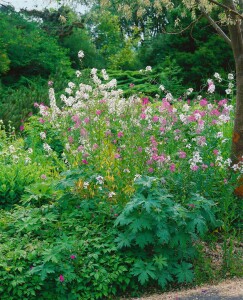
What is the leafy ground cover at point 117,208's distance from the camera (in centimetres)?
478

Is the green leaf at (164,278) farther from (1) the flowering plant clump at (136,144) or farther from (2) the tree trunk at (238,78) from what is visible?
(2) the tree trunk at (238,78)

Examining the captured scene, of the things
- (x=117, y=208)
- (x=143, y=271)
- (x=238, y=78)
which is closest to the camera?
(x=143, y=271)

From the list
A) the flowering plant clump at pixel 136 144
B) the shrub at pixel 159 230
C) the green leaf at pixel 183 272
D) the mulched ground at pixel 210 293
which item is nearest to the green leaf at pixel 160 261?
the shrub at pixel 159 230

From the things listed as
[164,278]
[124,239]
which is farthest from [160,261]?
[124,239]

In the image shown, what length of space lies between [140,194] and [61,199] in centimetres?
120

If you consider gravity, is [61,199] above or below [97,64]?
below

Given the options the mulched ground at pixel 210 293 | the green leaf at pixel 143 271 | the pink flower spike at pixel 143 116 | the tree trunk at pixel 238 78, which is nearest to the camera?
the mulched ground at pixel 210 293

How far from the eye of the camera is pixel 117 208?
212 inches

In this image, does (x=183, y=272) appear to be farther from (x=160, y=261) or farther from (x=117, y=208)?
(x=117, y=208)

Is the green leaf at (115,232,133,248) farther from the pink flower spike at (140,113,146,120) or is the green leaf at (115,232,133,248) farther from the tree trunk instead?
the tree trunk

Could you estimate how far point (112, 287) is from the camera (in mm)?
4867

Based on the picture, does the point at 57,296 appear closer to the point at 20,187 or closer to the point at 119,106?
the point at 20,187

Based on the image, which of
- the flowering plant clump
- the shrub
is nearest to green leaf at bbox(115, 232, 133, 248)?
the shrub

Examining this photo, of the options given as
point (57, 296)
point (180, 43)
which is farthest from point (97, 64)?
point (57, 296)
